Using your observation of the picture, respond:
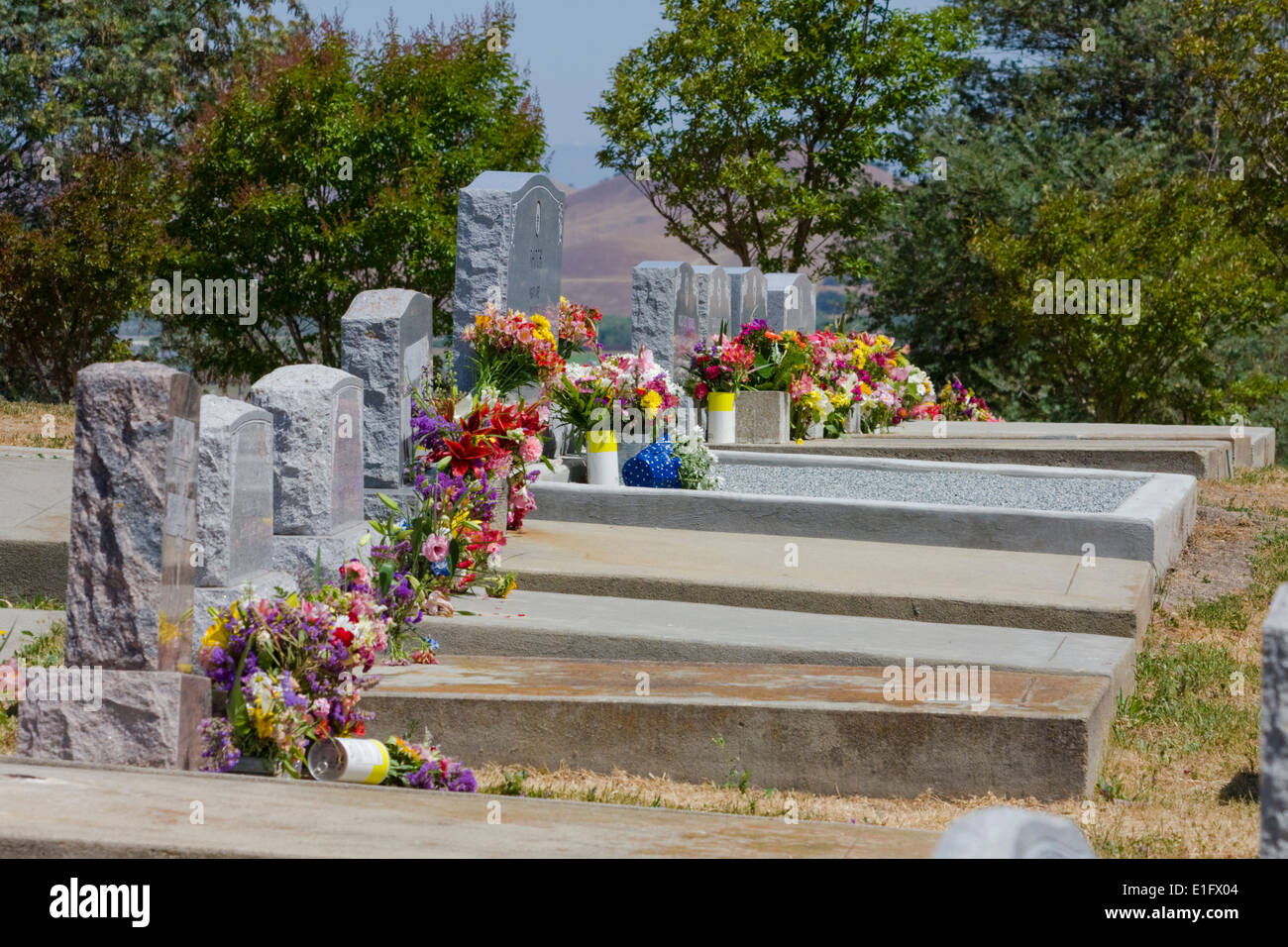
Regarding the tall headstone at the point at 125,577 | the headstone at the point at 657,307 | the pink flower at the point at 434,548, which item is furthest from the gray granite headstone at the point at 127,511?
the headstone at the point at 657,307

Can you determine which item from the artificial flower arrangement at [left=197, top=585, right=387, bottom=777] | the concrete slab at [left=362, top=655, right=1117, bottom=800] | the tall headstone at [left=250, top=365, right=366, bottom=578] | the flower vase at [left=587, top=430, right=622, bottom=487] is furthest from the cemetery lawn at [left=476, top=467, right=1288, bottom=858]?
the flower vase at [left=587, top=430, right=622, bottom=487]

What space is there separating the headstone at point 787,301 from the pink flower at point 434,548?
351 inches

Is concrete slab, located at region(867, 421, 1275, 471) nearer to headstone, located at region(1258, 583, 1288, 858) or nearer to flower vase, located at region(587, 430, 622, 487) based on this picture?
flower vase, located at region(587, 430, 622, 487)

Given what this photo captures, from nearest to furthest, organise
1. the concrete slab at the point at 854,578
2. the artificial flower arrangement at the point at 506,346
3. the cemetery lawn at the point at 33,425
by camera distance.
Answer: the concrete slab at the point at 854,578 < the artificial flower arrangement at the point at 506,346 < the cemetery lawn at the point at 33,425

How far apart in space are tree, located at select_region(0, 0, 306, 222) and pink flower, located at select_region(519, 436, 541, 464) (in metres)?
17.5

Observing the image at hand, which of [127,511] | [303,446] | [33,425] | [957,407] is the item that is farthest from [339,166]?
[127,511]

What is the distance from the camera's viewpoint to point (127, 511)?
4559mm

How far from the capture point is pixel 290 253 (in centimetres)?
2144

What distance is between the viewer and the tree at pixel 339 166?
20734 millimetres

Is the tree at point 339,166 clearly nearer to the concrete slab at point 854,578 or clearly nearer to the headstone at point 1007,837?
the concrete slab at point 854,578

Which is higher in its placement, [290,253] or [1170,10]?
[1170,10]
